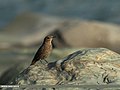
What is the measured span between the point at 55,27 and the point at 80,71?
1771cm

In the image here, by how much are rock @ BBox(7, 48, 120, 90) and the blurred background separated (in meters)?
2.99

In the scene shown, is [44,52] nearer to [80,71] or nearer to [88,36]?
[80,71]

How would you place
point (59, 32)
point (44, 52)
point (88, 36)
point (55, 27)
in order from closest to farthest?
point (44, 52), point (88, 36), point (59, 32), point (55, 27)

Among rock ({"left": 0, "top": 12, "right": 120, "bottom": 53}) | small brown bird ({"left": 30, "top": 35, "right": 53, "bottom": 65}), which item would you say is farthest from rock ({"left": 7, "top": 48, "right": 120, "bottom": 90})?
rock ({"left": 0, "top": 12, "right": 120, "bottom": 53})

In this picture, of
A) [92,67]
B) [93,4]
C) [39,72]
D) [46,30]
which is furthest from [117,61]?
[93,4]

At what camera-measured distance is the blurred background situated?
54.6 feet

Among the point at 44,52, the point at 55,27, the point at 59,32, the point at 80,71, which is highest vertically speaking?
the point at 55,27

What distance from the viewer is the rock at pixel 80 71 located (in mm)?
6465

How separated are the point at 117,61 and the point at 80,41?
11.5 metres

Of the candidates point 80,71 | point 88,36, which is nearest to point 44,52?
point 80,71

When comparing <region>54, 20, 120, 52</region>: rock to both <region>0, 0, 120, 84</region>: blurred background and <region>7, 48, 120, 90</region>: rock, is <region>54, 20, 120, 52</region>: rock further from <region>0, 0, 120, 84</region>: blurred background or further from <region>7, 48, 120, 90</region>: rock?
<region>7, 48, 120, 90</region>: rock

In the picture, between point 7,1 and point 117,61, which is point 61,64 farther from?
point 7,1

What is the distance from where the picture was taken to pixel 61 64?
6.82m

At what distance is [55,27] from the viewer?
2428cm
